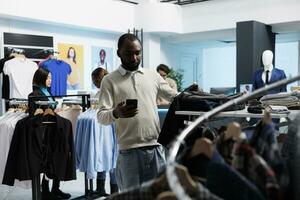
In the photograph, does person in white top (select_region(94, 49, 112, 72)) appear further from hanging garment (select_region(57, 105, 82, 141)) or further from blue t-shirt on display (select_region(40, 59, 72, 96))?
hanging garment (select_region(57, 105, 82, 141))

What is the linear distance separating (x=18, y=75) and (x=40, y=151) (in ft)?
9.74

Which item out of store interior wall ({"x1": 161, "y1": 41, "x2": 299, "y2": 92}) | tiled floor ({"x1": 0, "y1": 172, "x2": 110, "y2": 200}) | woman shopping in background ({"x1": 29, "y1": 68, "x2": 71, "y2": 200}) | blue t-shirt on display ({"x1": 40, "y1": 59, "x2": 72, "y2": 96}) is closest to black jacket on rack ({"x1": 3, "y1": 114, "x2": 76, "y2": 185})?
woman shopping in background ({"x1": 29, "y1": 68, "x2": 71, "y2": 200})

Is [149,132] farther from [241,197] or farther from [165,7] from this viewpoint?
[165,7]

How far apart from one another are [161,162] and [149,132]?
0.69ft

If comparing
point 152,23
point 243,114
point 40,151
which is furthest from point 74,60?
point 243,114

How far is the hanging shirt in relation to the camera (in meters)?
5.94

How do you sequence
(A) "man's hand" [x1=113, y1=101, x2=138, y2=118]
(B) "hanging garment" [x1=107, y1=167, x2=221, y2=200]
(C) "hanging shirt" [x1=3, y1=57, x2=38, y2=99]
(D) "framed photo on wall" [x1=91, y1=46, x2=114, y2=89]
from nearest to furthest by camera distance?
1. (B) "hanging garment" [x1=107, y1=167, x2=221, y2=200]
2. (A) "man's hand" [x1=113, y1=101, x2=138, y2=118]
3. (C) "hanging shirt" [x1=3, y1=57, x2=38, y2=99]
4. (D) "framed photo on wall" [x1=91, y1=46, x2=114, y2=89]

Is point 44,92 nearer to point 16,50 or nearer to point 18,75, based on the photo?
point 18,75

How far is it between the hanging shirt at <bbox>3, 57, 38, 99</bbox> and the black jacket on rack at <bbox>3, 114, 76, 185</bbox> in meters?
2.79

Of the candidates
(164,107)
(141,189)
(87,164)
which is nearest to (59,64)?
(164,107)

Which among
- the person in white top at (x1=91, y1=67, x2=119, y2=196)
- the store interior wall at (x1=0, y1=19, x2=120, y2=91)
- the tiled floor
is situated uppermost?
the store interior wall at (x1=0, y1=19, x2=120, y2=91)

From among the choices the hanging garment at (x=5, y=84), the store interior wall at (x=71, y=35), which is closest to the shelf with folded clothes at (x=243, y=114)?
the hanging garment at (x=5, y=84)

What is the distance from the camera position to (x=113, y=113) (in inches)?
85.6

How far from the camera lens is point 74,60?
26.8 feet
